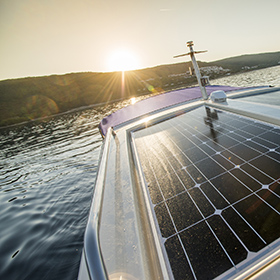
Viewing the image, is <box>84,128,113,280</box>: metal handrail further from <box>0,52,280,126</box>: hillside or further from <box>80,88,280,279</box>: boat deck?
<box>0,52,280,126</box>: hillside

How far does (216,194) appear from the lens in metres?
2.83

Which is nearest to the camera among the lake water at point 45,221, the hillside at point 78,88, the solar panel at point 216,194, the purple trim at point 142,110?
the solar panel at point 216,194

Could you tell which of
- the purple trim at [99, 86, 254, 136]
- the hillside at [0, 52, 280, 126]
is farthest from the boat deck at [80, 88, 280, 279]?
the hillside at [0, 52, 280, 126]

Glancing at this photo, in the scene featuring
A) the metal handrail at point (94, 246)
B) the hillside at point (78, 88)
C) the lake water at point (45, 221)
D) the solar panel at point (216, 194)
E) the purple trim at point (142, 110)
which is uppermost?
the hillside at point (78, 88)

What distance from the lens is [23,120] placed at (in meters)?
54.0

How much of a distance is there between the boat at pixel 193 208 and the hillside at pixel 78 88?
5810 cm

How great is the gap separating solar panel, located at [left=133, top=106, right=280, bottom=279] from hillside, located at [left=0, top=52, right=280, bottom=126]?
5781 cm

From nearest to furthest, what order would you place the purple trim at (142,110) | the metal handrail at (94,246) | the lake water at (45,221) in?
the metal handrail at (94,246) → the lake water at (45,221) → the purple trim at (142,110)

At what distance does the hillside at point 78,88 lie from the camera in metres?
65.2

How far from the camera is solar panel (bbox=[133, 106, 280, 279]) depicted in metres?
2.00

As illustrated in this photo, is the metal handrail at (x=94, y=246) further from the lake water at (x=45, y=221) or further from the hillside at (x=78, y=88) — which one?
the hillside at (x=78, y=88)

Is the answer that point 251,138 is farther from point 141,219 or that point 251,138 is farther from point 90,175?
point 90,175

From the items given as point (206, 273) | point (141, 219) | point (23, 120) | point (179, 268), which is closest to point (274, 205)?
point (206, 273)

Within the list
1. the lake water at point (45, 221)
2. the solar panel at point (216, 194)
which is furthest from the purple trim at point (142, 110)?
the solar panel at point (216, 194)
